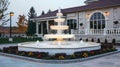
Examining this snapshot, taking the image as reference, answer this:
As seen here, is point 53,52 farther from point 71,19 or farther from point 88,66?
point 71,19

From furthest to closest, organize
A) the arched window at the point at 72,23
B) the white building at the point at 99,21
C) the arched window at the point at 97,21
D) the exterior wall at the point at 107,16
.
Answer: the arched window at the point at 72,23 → the arched window at the point at 97,21 → the exterior wall at the point at 107,16 → the white building at the point at 99,21

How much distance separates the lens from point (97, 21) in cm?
2889

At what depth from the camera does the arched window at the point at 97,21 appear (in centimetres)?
2819

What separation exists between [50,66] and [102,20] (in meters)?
18.5

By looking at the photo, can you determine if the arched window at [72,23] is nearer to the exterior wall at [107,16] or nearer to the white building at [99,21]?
the white building at [99,21]

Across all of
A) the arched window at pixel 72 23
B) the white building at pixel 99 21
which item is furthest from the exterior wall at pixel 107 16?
the arched window at pixel 72 23

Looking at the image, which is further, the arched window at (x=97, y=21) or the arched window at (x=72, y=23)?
the arched window at (x=72, y=23)

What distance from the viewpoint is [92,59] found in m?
13.2

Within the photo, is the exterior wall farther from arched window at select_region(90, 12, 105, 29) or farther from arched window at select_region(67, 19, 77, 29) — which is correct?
arched window at select_region(67, 19, 77, 29)

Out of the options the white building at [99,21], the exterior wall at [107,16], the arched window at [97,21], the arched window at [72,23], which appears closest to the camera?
the white building at [99,21]

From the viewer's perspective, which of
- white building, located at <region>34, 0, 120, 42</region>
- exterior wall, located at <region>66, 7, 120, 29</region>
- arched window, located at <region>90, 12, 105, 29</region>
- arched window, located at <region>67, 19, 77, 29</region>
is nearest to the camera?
white building, located at <region>34, 0, 120, 42</region>

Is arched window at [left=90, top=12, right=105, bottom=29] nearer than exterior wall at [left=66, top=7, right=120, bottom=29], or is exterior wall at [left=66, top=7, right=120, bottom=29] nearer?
exterior wall at [left=66, top=7, right=120, bottom=29]

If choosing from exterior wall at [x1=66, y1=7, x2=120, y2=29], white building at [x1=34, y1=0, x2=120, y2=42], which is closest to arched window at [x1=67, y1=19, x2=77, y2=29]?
white building at [x1=34, y1=0, x2=120, y2=42]

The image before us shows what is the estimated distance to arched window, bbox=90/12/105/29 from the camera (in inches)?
1110
